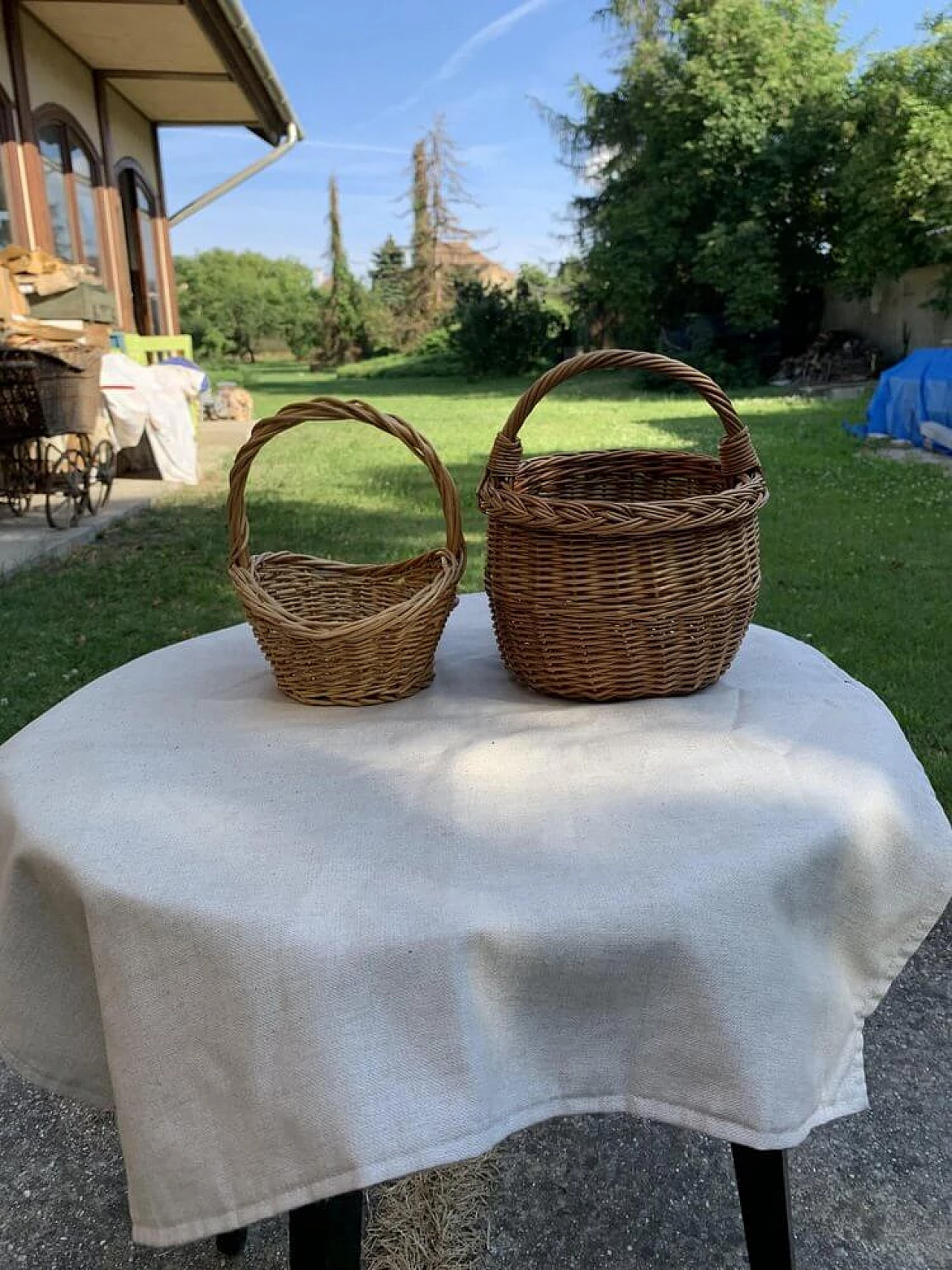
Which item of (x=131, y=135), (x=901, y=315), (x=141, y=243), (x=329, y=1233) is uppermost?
(x=131, y=135)

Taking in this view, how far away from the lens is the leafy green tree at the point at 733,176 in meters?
19.1

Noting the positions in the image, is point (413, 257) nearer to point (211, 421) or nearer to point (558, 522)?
point (211, 421)

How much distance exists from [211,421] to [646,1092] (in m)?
15.0

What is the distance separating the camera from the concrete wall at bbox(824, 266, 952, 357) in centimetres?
1641

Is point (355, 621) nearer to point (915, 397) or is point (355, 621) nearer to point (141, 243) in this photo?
point (915, 397)

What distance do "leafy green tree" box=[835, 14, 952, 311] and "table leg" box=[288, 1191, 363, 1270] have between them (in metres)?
16.5

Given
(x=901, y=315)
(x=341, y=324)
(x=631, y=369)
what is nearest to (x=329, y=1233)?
(x=631, y=369)

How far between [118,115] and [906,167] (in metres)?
11.4

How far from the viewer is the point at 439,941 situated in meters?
0.89

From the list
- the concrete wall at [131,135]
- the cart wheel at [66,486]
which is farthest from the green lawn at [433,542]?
the concrete wall at [131,135]

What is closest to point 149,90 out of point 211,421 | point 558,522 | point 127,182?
point 127,182

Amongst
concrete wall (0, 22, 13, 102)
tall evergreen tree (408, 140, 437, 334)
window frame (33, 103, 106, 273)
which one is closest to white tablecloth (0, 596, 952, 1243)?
concrete wall (0, 22, 13, 102)

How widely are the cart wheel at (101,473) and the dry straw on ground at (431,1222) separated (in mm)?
6019

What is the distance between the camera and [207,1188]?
2.96 ft
